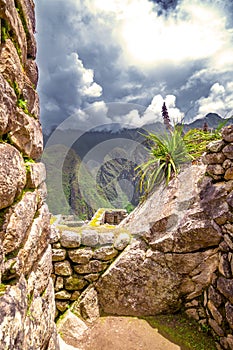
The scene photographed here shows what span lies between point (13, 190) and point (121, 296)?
2602 millimetres

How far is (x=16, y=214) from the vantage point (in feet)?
3.43

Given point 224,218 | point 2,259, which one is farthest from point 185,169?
point 2,259

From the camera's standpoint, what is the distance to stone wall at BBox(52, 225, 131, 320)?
2.91 metres

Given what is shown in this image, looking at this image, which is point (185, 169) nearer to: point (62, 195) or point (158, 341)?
point (158, 341)

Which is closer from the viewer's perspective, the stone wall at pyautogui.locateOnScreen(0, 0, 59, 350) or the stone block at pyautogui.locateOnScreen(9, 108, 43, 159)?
the stone wall at pyautogui.locateOnScreen(0, 0, 59, 350)

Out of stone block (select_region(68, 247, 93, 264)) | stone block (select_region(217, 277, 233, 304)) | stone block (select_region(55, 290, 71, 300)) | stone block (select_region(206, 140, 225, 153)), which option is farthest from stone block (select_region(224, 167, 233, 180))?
stone block (select_region(55, 290, 71, 300))

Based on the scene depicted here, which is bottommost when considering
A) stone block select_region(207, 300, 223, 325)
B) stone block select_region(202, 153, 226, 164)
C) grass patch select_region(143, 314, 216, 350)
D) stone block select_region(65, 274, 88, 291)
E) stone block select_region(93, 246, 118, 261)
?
grass patch select_region(143, 314, 216, 350)

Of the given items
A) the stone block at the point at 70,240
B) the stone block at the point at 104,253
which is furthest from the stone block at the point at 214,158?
the stone block at the point at 70,240

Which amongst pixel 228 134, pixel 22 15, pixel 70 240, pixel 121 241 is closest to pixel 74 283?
pixel 70 240

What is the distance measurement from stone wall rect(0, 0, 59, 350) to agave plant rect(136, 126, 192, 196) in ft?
7.32

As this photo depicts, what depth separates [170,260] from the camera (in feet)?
9.21

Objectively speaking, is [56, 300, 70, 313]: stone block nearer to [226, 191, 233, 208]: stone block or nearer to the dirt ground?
the dirt ground

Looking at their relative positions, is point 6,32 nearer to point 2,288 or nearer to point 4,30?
point 4,30

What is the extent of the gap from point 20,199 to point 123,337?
2527mm
